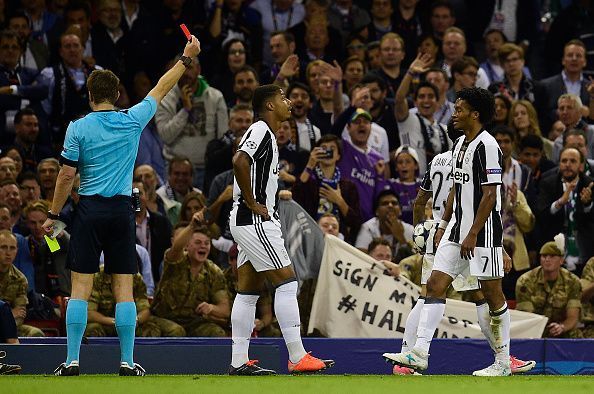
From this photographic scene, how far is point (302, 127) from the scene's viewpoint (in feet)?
59.0

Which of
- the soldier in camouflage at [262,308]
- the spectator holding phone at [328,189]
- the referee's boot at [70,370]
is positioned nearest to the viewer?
the referee's boot at [70,370]

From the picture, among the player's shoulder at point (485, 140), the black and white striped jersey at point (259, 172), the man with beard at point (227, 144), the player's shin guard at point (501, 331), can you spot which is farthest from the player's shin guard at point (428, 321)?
the man with beard at point (227, 144)

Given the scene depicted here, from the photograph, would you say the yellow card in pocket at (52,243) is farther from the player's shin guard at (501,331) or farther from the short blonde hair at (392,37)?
the short blonde hair at (392,37)

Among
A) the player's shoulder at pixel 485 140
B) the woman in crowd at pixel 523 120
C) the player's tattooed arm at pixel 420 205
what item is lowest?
the player's tattooed arm at pixel 420 205

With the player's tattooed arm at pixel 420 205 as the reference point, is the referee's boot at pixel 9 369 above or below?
below

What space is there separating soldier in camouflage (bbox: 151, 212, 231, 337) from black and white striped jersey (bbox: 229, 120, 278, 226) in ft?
12.0

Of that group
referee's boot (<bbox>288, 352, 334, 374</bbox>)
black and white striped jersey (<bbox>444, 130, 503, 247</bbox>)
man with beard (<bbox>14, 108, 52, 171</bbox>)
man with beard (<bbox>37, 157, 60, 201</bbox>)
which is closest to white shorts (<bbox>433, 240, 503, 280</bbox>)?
black and white striped jersey (<bbox>444, 130, 503, 247</bbox>)

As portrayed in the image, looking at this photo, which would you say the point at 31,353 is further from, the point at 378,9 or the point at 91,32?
the point at 378,9

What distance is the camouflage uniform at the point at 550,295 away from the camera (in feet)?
53.0

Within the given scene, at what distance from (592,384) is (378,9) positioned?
11.1m

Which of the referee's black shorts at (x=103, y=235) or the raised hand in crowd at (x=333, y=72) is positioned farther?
the raised hand in crowd at (x=333, y=72)

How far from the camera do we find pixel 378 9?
68.4 feet

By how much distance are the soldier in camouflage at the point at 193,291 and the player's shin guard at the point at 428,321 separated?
396cm

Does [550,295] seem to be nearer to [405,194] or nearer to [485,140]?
[405,194]
